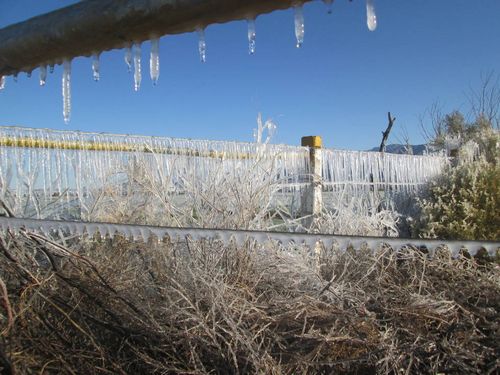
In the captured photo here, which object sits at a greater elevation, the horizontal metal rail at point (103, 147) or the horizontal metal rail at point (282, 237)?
the horizontal metal rail at point (103, 147)

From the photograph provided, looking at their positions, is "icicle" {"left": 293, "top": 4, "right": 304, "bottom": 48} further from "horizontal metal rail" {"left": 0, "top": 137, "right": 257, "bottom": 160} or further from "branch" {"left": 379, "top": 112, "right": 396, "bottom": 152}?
"branch" {"left": 379, "top": 112, "right": 396, "bottom": 152}

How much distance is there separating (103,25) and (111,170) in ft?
9.65

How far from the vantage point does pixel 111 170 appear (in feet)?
11.0

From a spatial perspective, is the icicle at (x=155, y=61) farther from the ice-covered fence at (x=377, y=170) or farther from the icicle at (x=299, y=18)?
the ice-covered fence at (x=377, y=170)

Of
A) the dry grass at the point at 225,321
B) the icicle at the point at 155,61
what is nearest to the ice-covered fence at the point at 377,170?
the dry grass at the point at 225,321

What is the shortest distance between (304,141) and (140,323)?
10.7ft

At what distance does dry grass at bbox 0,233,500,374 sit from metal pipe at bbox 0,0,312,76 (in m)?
1.13

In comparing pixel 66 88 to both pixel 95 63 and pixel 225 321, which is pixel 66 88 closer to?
pixel 95 63

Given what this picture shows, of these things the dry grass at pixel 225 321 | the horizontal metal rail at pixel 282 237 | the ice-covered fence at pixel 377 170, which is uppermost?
the ice-covered fence at pixel 377 170

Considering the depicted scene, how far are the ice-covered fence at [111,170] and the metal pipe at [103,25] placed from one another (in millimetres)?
2147

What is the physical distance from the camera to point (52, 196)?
3.35 m

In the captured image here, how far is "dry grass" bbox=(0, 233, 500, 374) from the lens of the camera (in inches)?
67.5

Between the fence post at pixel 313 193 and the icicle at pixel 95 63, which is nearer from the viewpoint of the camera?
the icicle at pixel 95 63

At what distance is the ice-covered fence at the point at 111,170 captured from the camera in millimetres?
2936
